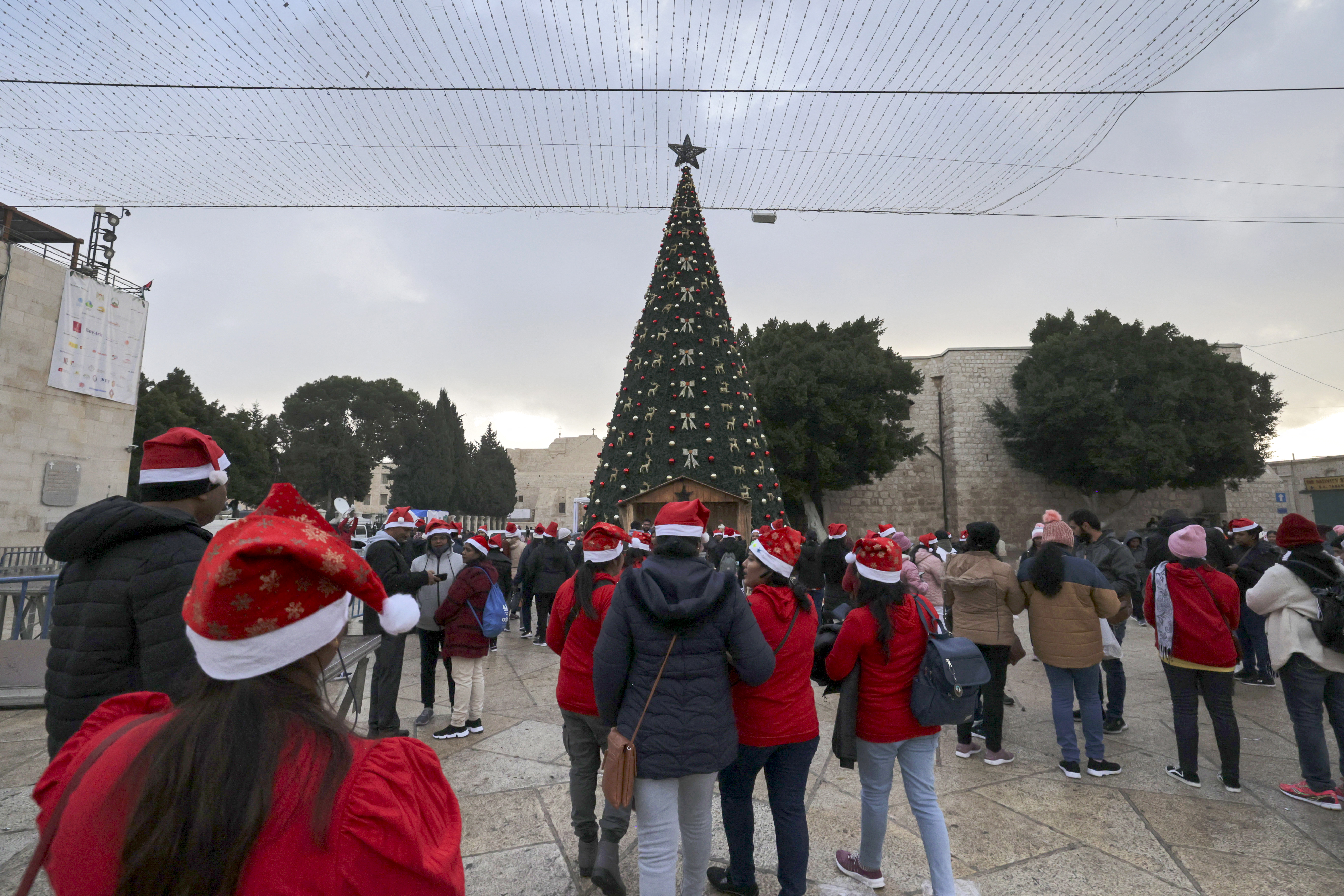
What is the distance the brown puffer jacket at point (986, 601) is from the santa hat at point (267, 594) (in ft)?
14.8

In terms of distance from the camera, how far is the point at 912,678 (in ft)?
9.73

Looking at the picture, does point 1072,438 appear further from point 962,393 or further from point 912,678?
point 912,678

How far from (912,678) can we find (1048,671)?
7.33ft

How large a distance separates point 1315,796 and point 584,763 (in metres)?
4.47

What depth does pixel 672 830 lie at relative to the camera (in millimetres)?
2469

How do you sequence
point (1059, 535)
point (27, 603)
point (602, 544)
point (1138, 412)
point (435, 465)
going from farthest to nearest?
1. point (435, 465)
2. point (1138, 412)
3. point (27, 603)
4. point (1059, 535)
5. point (602, 544)

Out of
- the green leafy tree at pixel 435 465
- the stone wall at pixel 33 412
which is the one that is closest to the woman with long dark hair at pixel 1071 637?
the stone wall at pixel 33 412

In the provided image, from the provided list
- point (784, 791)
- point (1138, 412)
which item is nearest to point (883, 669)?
point (784, 791)

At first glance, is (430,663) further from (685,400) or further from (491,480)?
(491,480)

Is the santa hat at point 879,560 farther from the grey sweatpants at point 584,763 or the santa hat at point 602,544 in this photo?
the grey sweatpants at point 584,763

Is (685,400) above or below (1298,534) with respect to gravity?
above

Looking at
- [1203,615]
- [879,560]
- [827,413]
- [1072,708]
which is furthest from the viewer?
[827,413]

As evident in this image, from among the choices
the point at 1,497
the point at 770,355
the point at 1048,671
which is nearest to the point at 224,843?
the point at 1048,671

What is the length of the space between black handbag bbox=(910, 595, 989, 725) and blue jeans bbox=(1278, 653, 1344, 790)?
274cm
